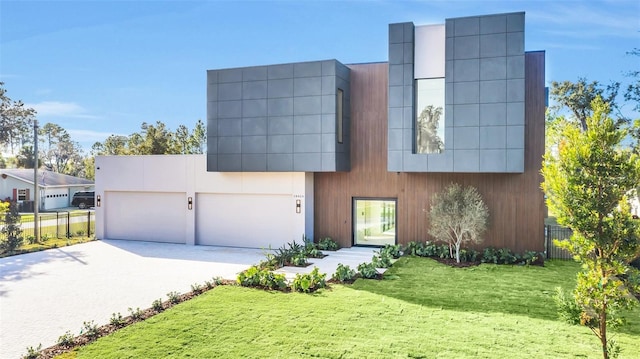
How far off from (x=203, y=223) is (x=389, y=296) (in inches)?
409

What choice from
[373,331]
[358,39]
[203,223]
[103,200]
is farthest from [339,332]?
[358,39]

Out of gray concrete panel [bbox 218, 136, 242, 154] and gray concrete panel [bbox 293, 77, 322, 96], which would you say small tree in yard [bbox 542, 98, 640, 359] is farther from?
gray concrete panel [bbox 218, 136, 242, 154]

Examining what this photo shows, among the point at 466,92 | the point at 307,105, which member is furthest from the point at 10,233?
the point at 466,92

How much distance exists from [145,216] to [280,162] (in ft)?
22.5

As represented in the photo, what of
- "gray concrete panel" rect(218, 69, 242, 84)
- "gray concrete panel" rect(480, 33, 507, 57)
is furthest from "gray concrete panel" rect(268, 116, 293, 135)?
"gray concrete panel" rect(480, 33, 507, 57)

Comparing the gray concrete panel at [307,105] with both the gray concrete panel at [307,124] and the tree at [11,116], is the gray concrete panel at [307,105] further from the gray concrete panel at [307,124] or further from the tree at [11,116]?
the tree at [11,116]

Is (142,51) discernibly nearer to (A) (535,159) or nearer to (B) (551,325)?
(A) (535,159)

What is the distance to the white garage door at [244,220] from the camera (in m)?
17.2

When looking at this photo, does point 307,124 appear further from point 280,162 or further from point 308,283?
point 308,283

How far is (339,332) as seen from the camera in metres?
7.60

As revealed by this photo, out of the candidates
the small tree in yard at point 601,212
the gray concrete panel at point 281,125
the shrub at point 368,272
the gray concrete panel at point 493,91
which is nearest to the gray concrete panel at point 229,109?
the gray concrete panel at point 281,125

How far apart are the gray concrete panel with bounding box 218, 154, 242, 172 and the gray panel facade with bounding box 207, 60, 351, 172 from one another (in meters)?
0.04

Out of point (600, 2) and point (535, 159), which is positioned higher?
point (600, 2)

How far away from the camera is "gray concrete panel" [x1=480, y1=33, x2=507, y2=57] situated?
1403 centimetres
